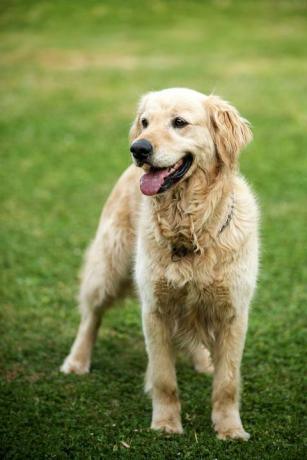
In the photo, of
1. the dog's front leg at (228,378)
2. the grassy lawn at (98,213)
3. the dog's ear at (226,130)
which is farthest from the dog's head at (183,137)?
the grassy lawn at (98,213)

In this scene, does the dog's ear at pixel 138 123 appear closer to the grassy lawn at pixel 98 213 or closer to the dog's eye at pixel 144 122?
the dog's eye at pixel 144 122

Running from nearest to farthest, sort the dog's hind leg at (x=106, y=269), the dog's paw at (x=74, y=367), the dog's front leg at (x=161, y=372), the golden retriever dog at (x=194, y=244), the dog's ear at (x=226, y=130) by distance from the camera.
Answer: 1. the golden retriever dog at (x=194, y=244)
2. the dog's ear at (x=226, y=130)
3. the dog's front leg at (x=161, y=372)
4. the dog's hind leg at (x=106, y=269)
5. the dog's paw at (x=74, y=367)

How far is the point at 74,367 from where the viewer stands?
18.3ft

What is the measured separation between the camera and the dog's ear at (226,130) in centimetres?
448

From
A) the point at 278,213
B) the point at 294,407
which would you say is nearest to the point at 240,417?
the point at 294,407

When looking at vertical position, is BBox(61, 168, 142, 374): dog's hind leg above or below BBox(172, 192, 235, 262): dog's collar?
below

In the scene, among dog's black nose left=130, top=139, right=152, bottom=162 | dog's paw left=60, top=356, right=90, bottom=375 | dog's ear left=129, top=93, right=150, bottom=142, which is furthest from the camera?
dog's paw left=60, top=356, right=90, bottom=375

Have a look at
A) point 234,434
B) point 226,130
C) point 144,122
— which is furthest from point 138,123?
point 234,434

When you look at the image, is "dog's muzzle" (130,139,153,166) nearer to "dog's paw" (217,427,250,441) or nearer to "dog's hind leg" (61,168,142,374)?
"dog's hind leg" (61,168,142,374)

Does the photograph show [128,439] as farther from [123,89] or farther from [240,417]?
[123,89]

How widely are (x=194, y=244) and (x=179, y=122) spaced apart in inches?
30.0

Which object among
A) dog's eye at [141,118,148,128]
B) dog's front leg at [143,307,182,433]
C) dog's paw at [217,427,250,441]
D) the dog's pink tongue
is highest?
dog's eye at [141,118,148,128]

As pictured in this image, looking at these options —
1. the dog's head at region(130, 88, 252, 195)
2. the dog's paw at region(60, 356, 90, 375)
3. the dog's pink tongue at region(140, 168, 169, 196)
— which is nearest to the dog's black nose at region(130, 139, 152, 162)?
the dog's head at region(130, 88, 252, 195)

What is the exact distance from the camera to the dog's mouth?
428 cm
